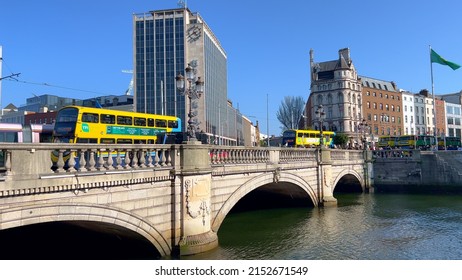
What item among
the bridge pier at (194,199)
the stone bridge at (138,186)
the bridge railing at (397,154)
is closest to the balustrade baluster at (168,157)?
the stone bridge at (138,186)

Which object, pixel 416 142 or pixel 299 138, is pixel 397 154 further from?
pixel 416 142

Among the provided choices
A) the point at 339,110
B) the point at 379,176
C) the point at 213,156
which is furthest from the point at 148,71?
the point at 213,156

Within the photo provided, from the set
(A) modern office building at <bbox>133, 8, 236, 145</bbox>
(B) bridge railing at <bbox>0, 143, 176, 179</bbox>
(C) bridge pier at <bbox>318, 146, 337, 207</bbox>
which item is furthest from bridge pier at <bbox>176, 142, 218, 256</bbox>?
(A) modern office building at <bbox>133, 8, 236, 145</bbox>

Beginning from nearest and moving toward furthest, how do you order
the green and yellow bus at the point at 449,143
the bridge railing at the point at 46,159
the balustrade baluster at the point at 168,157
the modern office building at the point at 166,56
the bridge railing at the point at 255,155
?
the bridge railing at the point at 46,159
the balustrade baluster at the point at 168,157
the bridge railing at the point at 255,155
the green and yellow bus at the point at 449,143
the modern office building at the point at 166,56

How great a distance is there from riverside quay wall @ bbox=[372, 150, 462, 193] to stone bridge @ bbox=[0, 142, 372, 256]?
76.5 feet

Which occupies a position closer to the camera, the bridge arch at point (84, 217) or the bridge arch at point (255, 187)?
the bridge arch at point (84, 217)

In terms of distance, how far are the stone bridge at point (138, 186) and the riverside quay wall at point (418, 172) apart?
23303 mm

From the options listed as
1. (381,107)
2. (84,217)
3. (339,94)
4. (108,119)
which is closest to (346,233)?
(84,217)

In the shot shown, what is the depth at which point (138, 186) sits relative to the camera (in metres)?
12.3

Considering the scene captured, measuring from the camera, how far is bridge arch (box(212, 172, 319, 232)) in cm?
1681

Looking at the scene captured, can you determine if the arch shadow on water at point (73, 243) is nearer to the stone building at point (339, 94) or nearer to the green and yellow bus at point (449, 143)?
the green and yellow bus at point (449, 143)

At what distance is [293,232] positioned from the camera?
66.0ft

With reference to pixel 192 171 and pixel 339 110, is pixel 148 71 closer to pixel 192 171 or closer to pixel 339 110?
pixel 339 110

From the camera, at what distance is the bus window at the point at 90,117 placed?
72.8 feet
